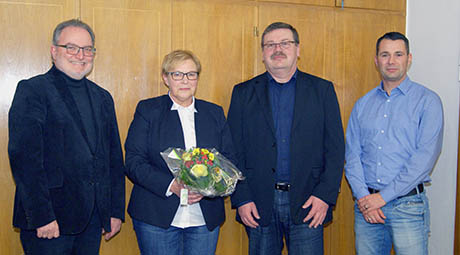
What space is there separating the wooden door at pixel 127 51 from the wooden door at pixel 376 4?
156cm

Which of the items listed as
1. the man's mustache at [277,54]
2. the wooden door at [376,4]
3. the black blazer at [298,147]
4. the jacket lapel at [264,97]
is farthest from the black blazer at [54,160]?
the wooden door at [376,4]

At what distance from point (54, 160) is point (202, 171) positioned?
0.81 m

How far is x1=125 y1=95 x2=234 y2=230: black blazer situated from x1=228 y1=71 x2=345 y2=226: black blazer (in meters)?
0.17

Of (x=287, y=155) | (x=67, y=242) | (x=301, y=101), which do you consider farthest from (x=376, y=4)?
(x=67, y=242)

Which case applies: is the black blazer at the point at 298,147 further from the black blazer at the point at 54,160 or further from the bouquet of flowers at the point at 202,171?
the black blazer at the point at 54,160

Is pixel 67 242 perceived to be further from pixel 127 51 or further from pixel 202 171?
pixel 127 51

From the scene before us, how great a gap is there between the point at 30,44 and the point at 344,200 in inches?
111

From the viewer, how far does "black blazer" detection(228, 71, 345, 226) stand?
2.71 metres

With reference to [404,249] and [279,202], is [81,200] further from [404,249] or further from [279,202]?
[404,249]

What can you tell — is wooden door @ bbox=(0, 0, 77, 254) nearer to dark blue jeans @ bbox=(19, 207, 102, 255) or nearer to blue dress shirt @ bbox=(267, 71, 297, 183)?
dark blue jeans @ bbox=(19, 207, 102, 255)


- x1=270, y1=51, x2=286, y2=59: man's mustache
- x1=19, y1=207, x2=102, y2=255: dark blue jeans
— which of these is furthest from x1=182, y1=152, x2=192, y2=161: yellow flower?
x1=270, y1=51, x2=286, y2=59: man's mustache

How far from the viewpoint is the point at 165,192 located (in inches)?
97.1

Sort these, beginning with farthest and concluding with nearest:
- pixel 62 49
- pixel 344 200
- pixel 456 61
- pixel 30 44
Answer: pixel 344 200
pixel 456 61
pixel 30 44
pixel 62 49

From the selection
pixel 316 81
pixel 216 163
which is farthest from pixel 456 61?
pixel 216 163
